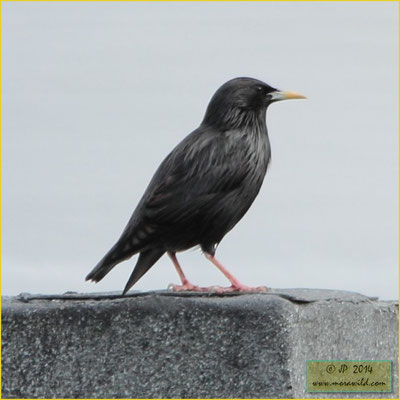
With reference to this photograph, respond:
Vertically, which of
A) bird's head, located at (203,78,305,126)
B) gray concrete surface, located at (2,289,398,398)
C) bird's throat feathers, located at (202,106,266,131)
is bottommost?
gray concrete surface, located at (2,289,398,398)

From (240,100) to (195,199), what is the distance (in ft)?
2.62

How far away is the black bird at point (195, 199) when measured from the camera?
6305 millimetres

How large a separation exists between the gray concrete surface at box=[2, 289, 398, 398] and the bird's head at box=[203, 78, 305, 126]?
122cm

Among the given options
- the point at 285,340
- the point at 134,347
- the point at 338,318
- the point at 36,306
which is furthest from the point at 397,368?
the point at 36,306

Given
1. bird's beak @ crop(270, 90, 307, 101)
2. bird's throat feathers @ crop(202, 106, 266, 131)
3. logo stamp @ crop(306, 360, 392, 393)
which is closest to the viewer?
logo stamp @ crop(306, 360, 392, 393)

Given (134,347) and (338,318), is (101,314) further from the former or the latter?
(338,318)

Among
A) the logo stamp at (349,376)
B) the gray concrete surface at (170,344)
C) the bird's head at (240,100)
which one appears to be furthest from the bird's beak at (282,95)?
the logo stamp at (349,376)

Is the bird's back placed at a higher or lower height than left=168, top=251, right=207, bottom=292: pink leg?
higher

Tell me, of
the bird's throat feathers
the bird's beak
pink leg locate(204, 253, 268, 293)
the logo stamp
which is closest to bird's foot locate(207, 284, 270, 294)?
pink leg locate(204, 253, 268, 293)

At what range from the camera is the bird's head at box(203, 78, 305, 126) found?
263 inches

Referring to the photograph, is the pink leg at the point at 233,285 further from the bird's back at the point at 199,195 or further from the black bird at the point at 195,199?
the bird's back at the point at 199,195

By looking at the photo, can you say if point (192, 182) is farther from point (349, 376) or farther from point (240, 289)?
point (349, 376)

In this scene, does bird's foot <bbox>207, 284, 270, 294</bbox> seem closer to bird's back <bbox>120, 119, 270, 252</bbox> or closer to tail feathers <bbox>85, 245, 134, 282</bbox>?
bird's back <bbox>120, 119, 270, 252</bbox>

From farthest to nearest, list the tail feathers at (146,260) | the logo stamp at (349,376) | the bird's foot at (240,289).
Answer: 1. the tail feathers at (146,260)
2. the bird's foot at (240,289)
3. the logo stamp at (349,376)
